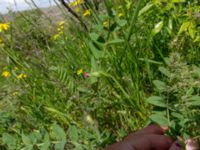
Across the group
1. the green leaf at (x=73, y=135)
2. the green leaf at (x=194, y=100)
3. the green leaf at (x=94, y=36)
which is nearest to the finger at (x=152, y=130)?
the green leaf at (x=194, y=100)

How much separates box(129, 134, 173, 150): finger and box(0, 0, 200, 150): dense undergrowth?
5.1 inches

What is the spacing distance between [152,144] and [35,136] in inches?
19.9

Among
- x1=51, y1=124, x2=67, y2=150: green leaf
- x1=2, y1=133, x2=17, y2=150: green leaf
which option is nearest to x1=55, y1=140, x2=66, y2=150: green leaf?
x1=51, y1=124, x2=67, y2=150: green leaf

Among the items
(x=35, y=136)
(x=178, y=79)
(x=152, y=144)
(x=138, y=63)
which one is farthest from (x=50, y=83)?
(x=152, y=144)

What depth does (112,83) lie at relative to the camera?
1927mm

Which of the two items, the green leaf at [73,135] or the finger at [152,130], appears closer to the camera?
the finger at [152,130]

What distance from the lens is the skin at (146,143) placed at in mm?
1045

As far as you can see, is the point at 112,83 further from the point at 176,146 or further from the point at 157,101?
the point at 176,146

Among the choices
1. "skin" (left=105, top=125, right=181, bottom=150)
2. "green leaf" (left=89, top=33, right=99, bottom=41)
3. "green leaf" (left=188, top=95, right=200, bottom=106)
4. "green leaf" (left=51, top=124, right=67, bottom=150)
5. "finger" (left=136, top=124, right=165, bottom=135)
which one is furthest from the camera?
"green leaf" (left=89, top=33, right=99, bottom=41)

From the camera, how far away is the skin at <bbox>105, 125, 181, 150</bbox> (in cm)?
104

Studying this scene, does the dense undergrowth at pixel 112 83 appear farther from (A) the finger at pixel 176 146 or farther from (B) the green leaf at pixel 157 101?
(A) the finger at pixel 176 146

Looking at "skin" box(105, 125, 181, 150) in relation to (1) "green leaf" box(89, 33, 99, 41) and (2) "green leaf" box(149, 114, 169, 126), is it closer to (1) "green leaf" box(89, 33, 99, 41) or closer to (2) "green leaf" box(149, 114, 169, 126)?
(2) "green leaf" box(149, 114, 169, 126)

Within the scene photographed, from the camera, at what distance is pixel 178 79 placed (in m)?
1.32

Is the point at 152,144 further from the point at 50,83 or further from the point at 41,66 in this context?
the point at 41,66
